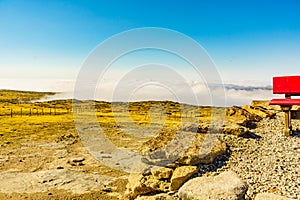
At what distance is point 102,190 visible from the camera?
10773 mm

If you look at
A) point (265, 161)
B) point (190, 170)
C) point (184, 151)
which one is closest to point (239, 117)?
point (265, 161)

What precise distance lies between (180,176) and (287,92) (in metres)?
6.95

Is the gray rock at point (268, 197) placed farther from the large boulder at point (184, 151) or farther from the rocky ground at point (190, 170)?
the large boulder at point (184, 151)

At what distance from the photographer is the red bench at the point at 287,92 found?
40.4 ft

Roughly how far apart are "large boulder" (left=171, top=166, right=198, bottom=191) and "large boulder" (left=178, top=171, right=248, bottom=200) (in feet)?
2.35

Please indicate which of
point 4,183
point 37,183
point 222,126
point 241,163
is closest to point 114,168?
point 37,183

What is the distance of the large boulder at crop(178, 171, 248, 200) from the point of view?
7.13m

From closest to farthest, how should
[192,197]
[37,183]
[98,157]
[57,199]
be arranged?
[192,197], [57,199], [37,183], [98,157]

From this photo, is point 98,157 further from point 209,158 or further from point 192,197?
point 192,197

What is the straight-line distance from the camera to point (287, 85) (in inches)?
496

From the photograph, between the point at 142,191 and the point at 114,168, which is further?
the point at 114,168

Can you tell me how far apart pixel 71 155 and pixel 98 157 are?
1.75 metres

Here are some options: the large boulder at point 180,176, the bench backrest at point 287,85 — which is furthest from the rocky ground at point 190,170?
the bench backrest at point 287,85

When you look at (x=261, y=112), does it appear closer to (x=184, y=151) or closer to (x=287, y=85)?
(x=287, y=85)
